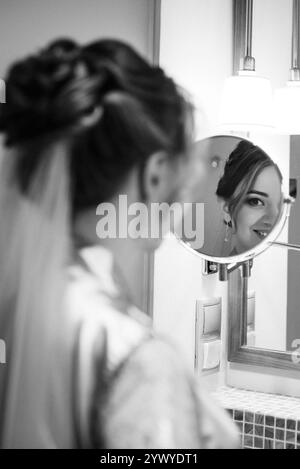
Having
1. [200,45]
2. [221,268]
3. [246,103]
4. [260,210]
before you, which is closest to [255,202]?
[260,210]

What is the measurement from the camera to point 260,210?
61.1 inches

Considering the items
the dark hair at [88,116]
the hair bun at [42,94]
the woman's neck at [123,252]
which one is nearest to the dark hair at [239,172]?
the woman's neck at [123,252]

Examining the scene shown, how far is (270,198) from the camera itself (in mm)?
1547

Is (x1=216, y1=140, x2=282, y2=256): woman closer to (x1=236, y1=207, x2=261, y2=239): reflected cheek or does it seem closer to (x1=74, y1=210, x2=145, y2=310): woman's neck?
(x1=236, y1=207, x2=261, y2=239): reflected cheek

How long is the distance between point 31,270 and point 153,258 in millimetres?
386

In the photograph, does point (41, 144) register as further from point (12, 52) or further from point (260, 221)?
point (260, 221)

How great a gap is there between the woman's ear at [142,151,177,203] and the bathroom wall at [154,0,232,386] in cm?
35

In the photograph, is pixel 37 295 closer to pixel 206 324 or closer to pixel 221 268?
pixel 221 268

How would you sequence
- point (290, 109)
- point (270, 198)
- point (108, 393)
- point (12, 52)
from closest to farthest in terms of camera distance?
1. point (108, 393)
2. point (12, 52)
3. point (270, 198)
4. point (290, 109)

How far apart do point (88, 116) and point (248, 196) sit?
0.49 m

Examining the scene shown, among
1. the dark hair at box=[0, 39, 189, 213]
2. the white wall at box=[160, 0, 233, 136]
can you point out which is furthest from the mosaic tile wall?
the dark hair at box=[0, 39, 189, 213]

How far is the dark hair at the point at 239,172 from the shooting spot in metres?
1.58

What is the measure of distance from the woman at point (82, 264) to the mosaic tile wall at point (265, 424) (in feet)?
1.78
